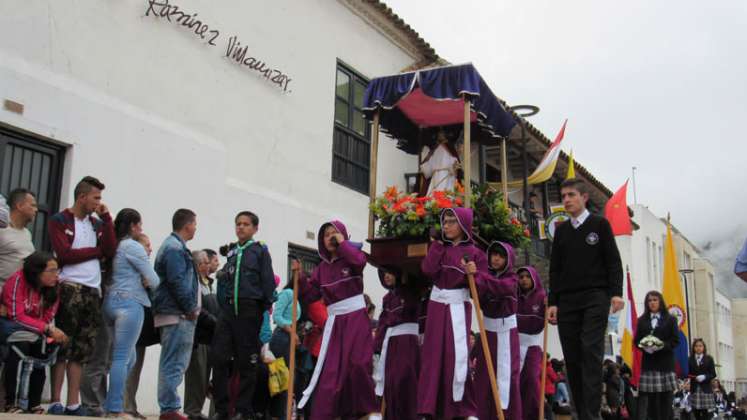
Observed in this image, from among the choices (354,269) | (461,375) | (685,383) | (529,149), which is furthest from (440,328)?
(529,149)

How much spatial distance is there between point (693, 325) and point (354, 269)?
163ft

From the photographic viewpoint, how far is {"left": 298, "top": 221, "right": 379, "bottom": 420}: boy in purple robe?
297 inches

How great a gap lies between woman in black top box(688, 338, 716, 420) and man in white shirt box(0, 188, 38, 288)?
12.7m

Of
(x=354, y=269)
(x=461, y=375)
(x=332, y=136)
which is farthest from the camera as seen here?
(x=332, y=136)

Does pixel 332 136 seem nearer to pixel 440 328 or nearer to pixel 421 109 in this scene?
pixel 421 109

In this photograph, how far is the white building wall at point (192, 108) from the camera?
9914 millimetres

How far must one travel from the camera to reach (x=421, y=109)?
11.2 metres

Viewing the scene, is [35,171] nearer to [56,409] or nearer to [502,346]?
[56,409]

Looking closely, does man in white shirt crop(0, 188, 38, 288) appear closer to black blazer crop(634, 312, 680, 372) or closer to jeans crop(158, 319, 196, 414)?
jeans crop(158, 319, 196, 414)

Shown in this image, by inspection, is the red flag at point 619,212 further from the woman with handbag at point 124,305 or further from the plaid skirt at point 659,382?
the woman with handbag at point 124,305

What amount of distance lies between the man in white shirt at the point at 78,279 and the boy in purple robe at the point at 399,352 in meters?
2.92

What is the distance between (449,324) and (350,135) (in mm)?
8986

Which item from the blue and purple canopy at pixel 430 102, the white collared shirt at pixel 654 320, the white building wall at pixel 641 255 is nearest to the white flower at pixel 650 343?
the white collared shirt at pixel 654 320

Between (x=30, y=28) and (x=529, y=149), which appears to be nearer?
(x=30, y=28)
